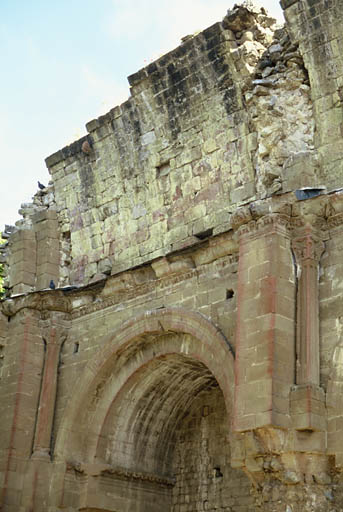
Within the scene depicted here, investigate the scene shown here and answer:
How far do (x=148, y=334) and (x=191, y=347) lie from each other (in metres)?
0.84

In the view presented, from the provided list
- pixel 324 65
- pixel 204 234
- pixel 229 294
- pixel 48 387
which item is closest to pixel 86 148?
pixel 204 234

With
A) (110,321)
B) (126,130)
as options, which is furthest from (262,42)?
(110,321)

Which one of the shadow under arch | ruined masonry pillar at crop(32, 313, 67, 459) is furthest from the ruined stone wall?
the shadow under arch

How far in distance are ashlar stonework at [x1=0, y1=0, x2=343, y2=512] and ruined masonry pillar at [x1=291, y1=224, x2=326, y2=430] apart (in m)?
0.03

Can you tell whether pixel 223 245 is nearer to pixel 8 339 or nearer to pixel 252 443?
pixel 252 443

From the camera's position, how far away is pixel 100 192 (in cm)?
1591

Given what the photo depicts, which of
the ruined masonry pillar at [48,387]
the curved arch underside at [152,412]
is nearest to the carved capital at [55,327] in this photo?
the ruined masonry pillar at [48,387]

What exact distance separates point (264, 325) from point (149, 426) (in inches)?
178

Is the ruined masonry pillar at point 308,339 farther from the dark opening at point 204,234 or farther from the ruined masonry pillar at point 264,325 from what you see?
the dark opening at point 204,234

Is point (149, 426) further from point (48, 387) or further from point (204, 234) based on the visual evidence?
point (204, 234)

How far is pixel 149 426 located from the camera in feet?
49.5

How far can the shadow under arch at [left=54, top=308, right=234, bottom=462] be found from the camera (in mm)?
13750

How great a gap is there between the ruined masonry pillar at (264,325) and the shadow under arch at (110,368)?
6.16 ft

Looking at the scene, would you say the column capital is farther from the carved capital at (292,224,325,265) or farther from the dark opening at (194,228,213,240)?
the dark opening at (194,228,213,240)
